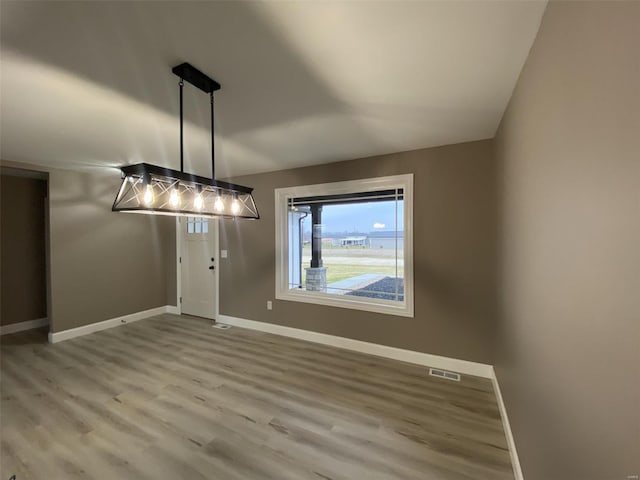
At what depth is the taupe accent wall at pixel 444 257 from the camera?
2852 mm

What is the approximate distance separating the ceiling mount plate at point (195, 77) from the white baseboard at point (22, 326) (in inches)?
207

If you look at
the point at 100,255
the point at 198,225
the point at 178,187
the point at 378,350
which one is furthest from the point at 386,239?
the point at 100,255

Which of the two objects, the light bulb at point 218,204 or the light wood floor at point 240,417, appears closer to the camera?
the light wood floor at point 240,417

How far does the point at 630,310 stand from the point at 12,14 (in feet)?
7.98

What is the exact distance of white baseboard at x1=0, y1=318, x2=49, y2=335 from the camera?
167 inches

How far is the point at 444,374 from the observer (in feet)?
9.58

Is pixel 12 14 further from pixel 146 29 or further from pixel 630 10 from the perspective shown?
pixel 630 10

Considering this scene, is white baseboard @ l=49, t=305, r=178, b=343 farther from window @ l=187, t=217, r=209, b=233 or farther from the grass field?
the grass field

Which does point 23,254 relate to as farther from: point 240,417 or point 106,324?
point 240,417

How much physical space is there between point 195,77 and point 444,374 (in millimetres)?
3418

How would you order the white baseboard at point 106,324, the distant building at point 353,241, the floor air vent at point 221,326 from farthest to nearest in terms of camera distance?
the floor air vent at point 221,326 → the white baseboard at point 106,324 → the distant building at point 353,241

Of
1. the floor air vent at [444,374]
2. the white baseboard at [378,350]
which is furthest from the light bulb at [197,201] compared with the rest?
the floor air vent at [444,374]

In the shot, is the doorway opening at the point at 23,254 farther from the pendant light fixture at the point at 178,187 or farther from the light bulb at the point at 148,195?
the light bulb at the point at 148,195

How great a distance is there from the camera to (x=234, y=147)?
306cm
